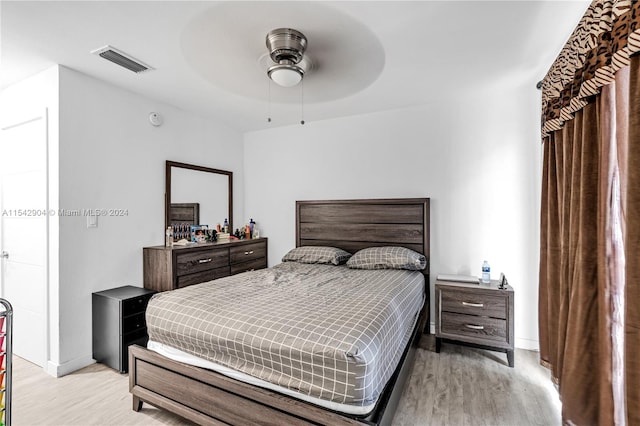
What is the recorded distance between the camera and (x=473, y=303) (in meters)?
2.72

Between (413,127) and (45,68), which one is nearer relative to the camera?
(45,68)

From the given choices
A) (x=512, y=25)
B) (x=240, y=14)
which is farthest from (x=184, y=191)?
(x=512, y=25)

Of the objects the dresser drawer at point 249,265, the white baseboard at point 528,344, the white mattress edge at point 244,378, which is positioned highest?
the dresser drawer at point 249,265

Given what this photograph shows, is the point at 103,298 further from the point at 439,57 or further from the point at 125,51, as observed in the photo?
the point at 439,57

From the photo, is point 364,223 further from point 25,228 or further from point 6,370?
point 25,228

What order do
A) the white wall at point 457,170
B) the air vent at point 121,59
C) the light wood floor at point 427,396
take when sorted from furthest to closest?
the white wall at point 457,170 → the air vent at point 121,59 → the light wood floor at point 427,396

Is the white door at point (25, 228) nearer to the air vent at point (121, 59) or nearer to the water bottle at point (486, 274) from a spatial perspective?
the air vent at point (121, 59)

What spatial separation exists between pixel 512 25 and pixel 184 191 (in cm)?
347

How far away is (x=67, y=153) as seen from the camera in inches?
103

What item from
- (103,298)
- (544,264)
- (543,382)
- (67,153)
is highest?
(67,153)

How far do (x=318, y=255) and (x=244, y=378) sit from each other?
2.00 metres

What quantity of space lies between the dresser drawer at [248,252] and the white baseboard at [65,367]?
1.62m

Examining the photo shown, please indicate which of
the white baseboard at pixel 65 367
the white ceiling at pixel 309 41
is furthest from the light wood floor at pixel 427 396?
the white ceiling at pixel 309 41

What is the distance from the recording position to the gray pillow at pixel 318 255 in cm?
349
